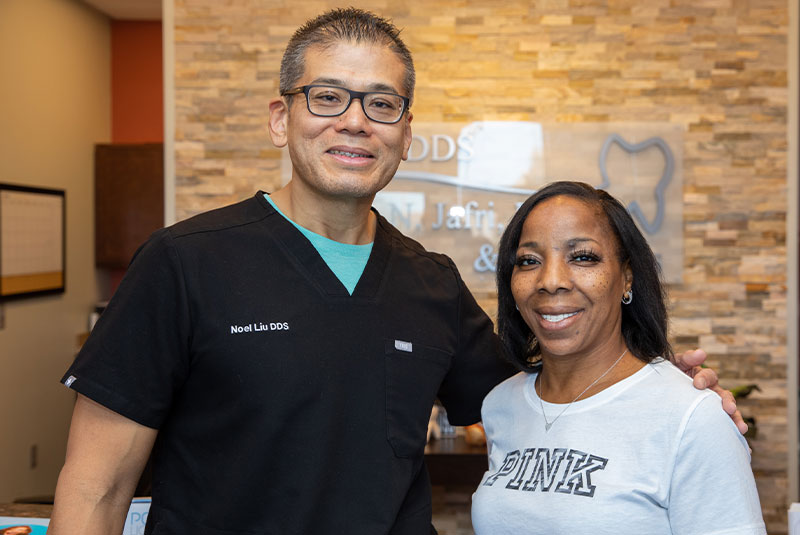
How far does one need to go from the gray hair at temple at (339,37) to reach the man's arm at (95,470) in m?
0.68

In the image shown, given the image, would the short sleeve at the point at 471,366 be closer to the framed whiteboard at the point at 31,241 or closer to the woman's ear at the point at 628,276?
the woman's ear at the point at 628,276

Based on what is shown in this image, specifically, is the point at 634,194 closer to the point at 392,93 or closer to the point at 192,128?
the point at 192,128

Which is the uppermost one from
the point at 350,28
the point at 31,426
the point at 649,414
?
the point at 350,28

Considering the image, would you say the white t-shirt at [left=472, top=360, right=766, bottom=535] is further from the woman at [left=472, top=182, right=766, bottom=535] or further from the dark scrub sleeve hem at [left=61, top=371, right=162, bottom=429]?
the dark scrub sleeve hem at [left=61, top=371, right=162, bottom=429]

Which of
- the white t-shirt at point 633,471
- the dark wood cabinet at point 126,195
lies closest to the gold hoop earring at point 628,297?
the white t-shirt at point 633,471

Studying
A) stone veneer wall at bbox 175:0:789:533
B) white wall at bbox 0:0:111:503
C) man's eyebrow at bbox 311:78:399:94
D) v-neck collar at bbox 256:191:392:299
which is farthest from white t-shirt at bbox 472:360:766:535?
white wall at bbox 0:0:111:503

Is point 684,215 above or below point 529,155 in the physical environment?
below

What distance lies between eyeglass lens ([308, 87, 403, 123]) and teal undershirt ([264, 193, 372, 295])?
223 millimetres

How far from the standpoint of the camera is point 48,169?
4977 millimetres

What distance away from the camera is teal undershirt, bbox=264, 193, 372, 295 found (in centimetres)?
147

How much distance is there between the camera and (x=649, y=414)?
4.39 feet

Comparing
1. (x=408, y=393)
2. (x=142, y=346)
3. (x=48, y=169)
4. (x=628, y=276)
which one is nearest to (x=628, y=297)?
(x=628, y=276)

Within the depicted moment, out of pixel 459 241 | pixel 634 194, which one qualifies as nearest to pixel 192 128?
pixel 459 241

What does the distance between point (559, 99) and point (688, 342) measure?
1294 mm
